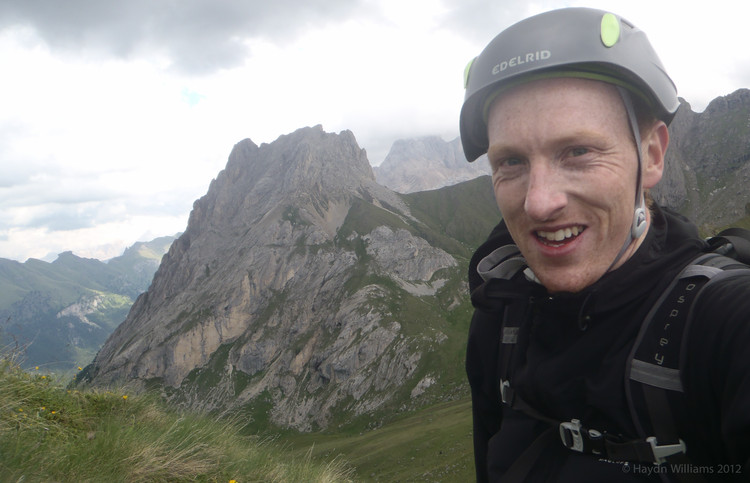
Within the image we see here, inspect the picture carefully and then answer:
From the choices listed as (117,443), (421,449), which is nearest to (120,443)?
(117,443)

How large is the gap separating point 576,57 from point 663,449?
252cm

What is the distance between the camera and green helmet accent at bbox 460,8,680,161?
117 inches

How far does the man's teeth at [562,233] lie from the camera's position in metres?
2.94

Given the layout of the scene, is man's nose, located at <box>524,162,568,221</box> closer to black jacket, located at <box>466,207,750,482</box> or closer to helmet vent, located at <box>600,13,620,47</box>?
black jacket, located at <box>466,207,750,482</box>

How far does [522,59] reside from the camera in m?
3.12

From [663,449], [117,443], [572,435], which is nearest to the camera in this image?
[663,449]

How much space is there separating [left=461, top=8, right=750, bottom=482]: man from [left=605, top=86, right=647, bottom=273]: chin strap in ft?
0.04

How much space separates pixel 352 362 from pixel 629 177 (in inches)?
5691

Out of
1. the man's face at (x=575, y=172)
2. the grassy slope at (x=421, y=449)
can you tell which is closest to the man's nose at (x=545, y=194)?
the man's face at (x=575, y=172)

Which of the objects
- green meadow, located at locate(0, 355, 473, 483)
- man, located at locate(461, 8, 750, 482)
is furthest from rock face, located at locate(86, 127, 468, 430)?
man, located at locate(461, 8, 750, 482)

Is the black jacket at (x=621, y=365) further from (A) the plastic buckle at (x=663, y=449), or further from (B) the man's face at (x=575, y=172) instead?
(B) the man's face at (x=575, y=172)

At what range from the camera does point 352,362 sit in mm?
141125

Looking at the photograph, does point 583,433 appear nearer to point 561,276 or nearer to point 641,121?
point 561,276

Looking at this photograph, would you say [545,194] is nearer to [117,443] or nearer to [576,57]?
[576,57]
